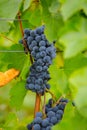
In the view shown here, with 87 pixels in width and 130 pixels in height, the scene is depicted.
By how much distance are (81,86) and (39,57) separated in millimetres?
573

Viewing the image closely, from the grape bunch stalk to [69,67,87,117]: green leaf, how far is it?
528 mm

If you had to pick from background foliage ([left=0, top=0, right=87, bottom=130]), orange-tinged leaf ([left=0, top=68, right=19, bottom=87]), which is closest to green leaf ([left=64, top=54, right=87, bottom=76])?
background foliage ([left=0, top=0, right=87, bottom=130])

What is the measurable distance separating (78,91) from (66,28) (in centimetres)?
19

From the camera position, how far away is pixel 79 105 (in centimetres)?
108

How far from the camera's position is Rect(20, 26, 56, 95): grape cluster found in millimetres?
1661

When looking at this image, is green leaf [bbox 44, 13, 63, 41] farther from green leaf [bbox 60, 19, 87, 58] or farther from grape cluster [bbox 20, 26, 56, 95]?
green leaf [bbox 60, 19, 87, 58]

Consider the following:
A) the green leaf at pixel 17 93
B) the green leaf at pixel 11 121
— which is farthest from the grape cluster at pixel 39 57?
the green leaf at pixel 11 121

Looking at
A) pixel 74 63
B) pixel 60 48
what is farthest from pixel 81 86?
pixel 60 48

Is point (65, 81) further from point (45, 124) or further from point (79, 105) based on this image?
point (79, 105)

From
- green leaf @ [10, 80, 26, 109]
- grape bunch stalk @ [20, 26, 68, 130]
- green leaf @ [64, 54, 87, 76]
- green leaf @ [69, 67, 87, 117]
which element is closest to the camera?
green leaf @ [69, 67, 87, 117]

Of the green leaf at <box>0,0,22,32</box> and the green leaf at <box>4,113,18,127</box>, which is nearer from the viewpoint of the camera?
the green leaf at <box>0,0,22,32</box>

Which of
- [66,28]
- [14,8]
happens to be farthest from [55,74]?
[66,28]

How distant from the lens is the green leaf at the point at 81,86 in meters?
1.09

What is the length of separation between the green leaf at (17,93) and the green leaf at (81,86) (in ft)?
2.54
